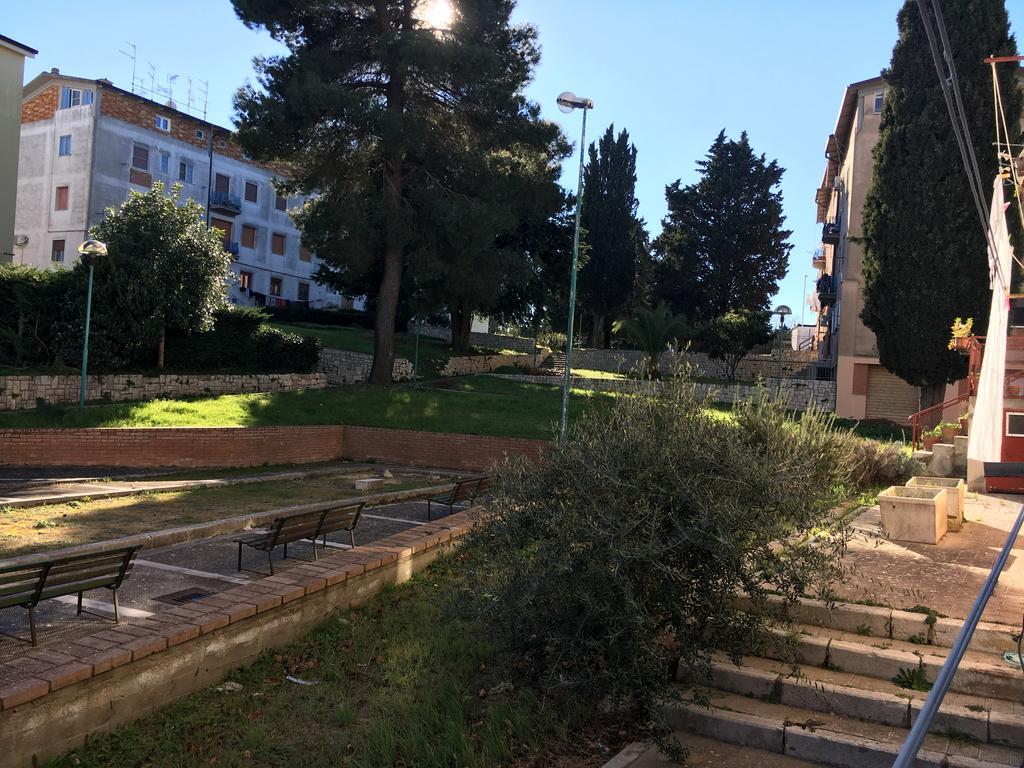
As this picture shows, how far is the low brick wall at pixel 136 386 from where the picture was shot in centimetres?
1922

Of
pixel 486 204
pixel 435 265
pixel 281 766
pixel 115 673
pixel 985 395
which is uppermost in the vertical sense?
pixel 486 204

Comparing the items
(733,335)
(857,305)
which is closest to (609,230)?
(733,335)

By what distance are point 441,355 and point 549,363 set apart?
11064 millimetres

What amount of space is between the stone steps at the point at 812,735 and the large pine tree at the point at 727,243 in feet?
155

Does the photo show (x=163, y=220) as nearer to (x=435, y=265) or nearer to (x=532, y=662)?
(x=435, y=265)

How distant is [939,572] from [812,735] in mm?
3503

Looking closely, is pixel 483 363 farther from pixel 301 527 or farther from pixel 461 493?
pixel 301 527

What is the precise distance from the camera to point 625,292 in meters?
53.5

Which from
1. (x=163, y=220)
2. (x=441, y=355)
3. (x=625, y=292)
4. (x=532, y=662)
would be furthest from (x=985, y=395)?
(x=625, y=292)

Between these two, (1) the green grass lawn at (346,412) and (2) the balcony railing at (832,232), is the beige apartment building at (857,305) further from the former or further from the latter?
(1) the green grass lawn at (346,412)

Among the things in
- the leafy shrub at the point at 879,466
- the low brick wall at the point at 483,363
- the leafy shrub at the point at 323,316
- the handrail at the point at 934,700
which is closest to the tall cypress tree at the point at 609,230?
the low brick wall at the point at 483,363

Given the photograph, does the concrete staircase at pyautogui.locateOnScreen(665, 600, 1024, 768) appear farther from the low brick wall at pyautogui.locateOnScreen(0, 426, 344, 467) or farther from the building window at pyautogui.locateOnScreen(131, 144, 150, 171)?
the building window at pyautogui.locateOnScreen(131, 144, 150, 171)

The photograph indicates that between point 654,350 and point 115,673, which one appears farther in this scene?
point 654,350

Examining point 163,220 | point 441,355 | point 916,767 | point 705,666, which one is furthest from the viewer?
point 441,355
